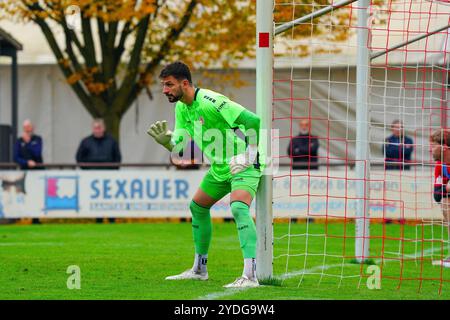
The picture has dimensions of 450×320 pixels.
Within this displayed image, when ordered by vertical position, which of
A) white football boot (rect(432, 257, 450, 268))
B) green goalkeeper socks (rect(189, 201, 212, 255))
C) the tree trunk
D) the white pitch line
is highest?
the tree trunk

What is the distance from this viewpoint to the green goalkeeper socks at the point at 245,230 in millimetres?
10446

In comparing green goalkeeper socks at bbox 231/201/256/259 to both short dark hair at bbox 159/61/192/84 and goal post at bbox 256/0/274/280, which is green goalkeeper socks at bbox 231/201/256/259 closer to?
goal post at bbox 256/0/274/280

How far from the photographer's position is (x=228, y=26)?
82.8 ft

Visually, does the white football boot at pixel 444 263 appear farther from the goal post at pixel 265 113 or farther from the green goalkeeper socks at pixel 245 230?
the green goalkeeper socks at pixel 245 230

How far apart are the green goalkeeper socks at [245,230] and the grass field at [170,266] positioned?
384 mm

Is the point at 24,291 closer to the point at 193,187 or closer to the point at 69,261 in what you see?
the point at 69,261

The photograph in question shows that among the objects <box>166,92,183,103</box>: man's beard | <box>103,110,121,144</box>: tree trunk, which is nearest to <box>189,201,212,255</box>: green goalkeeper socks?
<box>166,92,183,103</box>: man's beard

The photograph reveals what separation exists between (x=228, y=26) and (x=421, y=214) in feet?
22.4

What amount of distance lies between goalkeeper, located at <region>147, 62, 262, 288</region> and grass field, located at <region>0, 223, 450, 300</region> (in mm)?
530

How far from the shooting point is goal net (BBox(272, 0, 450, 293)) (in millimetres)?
12664

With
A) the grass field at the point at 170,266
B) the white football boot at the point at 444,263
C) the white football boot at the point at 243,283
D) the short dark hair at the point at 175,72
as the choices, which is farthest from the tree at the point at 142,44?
the white football boot at the point at 243,283

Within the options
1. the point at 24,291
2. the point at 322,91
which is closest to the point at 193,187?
the point at 322,91

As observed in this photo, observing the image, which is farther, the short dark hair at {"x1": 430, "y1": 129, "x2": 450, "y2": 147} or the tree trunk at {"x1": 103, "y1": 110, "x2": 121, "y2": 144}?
the tree trunk at {"x1": 103, "y1": 110, "x2": 121, "y2": 144}

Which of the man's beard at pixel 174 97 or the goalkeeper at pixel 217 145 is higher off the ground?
the man's beard at pixel 174 97
